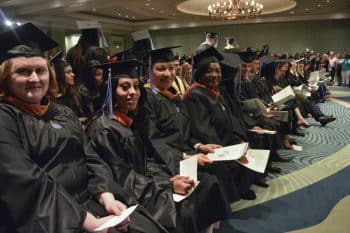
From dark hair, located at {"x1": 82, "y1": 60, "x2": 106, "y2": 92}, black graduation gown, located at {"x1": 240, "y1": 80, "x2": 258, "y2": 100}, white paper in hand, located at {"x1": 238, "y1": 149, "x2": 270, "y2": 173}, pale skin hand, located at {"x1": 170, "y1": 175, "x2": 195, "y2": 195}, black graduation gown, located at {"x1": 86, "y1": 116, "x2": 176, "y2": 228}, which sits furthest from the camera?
black graduation gown, located at {"x1": 240, "y1": 80, "x2": 258, "y2": 100}

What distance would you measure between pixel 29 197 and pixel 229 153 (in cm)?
148

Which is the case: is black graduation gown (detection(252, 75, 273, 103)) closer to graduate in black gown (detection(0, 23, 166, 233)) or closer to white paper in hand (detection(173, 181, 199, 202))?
white paper in hand (detection(173, 181, 199, 202))

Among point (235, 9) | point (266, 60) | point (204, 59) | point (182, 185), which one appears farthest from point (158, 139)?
point (235, 9)

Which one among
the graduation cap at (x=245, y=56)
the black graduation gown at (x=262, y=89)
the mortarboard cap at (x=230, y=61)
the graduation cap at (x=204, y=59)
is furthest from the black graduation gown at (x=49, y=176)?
the black graduation gown at (x=262, y=89)

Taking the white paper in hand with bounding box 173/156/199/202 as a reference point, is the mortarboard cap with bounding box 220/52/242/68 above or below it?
above

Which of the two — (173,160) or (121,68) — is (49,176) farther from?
(173,160)

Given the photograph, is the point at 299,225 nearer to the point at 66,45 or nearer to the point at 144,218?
the point at 144,218

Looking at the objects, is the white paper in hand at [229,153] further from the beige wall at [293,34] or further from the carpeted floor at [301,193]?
the beige wall at [293,34]

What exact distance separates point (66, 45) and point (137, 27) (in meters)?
4.91

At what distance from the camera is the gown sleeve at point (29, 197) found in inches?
55.7

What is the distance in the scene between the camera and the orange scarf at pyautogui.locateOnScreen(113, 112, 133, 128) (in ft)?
7.22

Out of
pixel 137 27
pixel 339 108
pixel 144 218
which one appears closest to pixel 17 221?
pixel 144 218

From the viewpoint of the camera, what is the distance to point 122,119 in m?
2.22

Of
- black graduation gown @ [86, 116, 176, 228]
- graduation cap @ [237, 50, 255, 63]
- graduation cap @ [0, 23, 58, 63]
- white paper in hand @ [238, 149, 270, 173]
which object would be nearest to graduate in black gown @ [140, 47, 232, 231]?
black graduation gown @ [86, 116, 176, 228]
